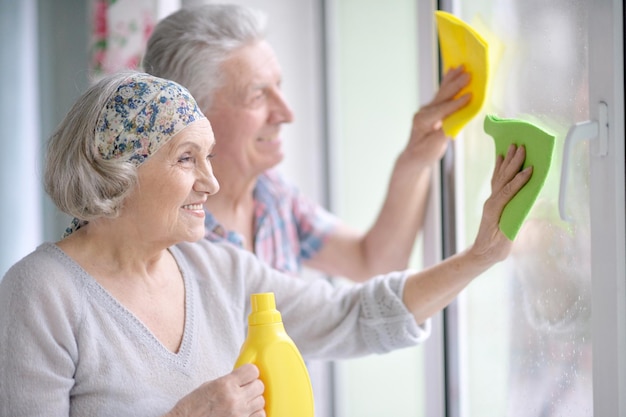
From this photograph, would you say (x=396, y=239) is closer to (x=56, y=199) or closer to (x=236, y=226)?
(x=236, y=226)

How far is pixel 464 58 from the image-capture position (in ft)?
4.55

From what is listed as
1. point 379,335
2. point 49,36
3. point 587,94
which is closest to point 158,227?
point 379,335

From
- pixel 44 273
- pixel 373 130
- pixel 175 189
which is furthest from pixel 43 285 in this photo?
pixel 373 130

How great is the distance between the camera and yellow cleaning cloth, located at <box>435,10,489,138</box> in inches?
51.9

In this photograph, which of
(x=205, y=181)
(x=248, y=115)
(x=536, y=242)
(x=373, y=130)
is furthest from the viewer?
(x=373, y=130)

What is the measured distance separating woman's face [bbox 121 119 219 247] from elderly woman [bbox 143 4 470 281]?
0.36 meters

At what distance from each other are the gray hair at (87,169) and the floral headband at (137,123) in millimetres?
10

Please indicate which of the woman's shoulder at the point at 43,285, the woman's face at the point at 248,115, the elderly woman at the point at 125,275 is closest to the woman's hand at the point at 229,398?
the elderly woman at the point at 125,275

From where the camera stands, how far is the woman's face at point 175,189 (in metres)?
1.12

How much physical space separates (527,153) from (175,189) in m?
0.51

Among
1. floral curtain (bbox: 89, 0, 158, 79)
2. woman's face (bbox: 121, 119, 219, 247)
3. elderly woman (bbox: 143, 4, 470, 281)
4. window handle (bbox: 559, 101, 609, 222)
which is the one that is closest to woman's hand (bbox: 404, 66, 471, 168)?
elderly woman (bbox: 143, 4, 470, 281)

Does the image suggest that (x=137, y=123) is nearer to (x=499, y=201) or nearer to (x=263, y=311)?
(x=263, y=311)

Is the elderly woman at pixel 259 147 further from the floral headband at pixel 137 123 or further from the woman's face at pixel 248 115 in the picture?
the floral headband at pixel 137 123

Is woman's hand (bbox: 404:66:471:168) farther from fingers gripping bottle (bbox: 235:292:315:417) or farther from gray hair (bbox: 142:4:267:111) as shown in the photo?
fingers gripping bottle (bbox: 235:292:315:417)
